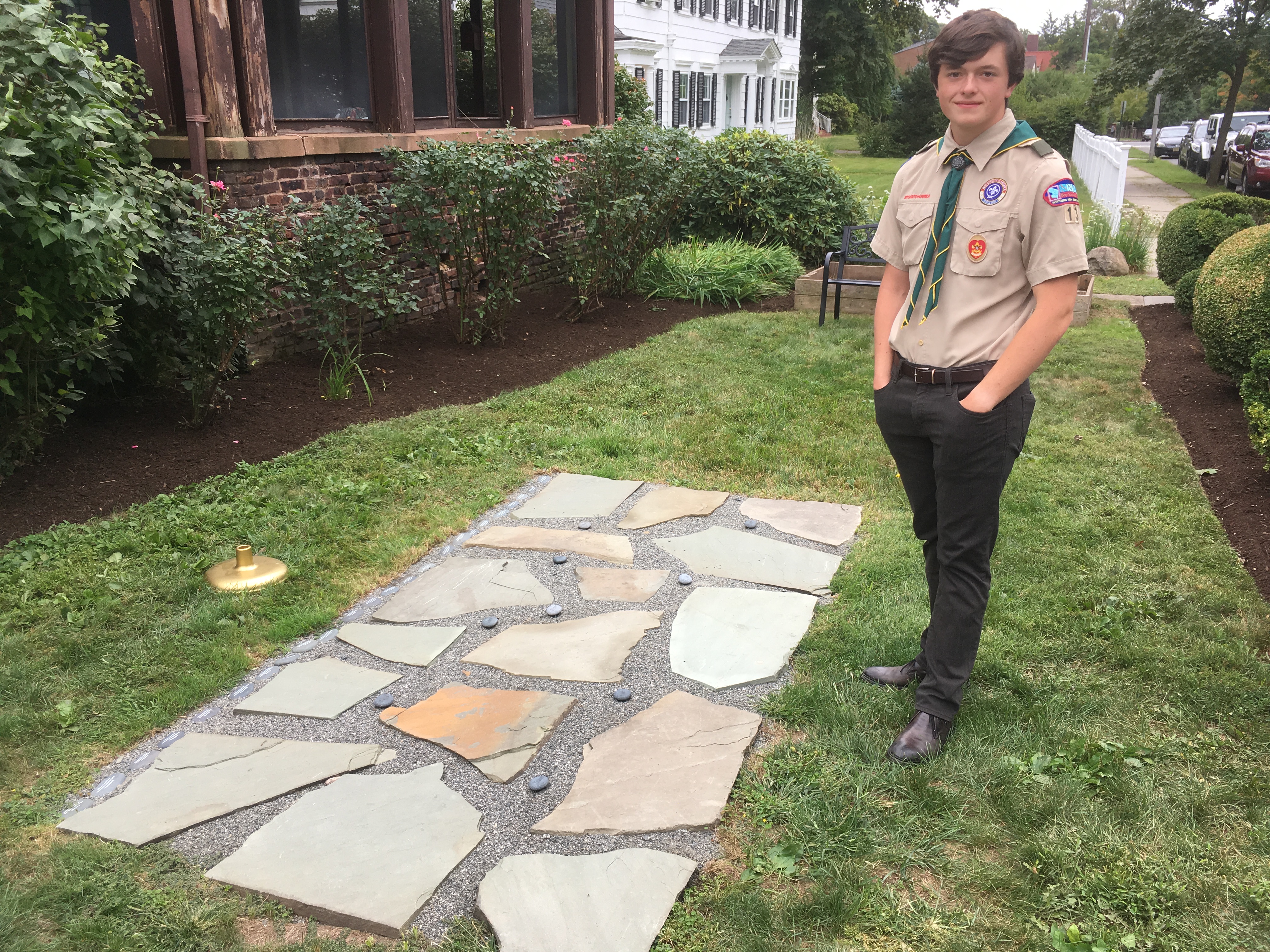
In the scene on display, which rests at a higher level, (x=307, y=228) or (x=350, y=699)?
(x=307, y=228)

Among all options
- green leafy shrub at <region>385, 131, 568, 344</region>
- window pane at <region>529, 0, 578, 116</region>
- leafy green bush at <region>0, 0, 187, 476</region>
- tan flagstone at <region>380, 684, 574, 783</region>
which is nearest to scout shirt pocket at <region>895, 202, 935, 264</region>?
tan flagstone at <region>380, 684, 574, 783</region>

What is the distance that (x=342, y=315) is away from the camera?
633 cm

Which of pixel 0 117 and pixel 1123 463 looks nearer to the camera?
pixel 0 117

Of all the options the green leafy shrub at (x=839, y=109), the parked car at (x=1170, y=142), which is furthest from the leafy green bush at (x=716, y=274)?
the green leafy shrub at (x=839, y=109)

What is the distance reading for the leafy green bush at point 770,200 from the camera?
1152 cm

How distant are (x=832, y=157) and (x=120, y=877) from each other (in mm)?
36832

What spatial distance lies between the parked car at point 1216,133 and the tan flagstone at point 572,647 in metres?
30.1

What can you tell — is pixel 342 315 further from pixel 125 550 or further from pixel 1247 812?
pixel 1247 812

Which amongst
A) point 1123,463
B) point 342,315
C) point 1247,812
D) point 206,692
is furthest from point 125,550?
point 1123,463

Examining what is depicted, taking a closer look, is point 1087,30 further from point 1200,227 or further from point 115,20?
point 115,20

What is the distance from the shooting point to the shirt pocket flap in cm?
237

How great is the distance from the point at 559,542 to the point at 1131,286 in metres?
9.07

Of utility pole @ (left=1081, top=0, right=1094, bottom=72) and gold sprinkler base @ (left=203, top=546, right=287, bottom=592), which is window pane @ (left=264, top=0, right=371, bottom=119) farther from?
utility pole @ (left=1081, top=0, right=1094, bottom=72)

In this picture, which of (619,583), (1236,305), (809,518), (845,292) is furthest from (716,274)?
(619,583)
